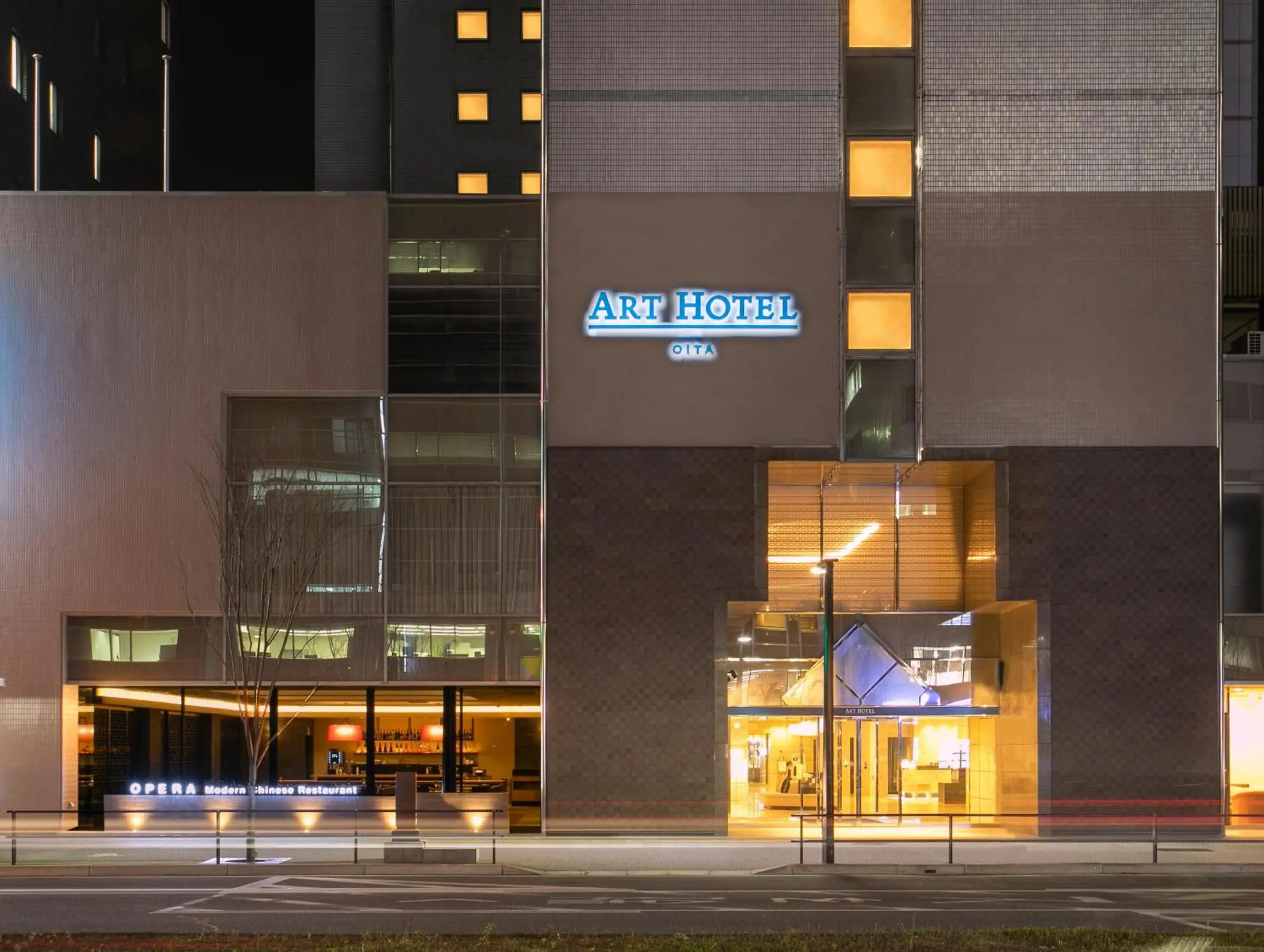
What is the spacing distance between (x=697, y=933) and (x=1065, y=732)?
55.0 feet

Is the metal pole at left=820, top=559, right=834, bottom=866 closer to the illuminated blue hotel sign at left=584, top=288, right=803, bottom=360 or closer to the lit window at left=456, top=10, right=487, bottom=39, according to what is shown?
the illuminated blue hotel sign at left=584, top=288, right=803, bottom=360

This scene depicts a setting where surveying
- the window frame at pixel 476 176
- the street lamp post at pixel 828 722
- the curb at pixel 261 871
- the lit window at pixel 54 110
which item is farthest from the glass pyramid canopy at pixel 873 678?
the lit window at pixel 54 110

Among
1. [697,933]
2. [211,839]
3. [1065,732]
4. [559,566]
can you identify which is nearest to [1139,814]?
[1065,732]

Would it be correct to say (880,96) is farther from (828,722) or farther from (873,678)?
(828,722)

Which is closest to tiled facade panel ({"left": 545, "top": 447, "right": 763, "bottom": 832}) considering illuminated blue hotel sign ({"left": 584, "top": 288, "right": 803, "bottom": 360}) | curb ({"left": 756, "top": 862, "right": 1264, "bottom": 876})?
illuminated blue hotel sign ({"left": 584, "top": 288, "right": 803, "bottom": 360})

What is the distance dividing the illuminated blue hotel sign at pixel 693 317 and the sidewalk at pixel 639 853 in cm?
1054

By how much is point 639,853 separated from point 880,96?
17.1m

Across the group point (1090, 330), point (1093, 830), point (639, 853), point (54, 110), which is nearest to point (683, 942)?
point (639, 853)

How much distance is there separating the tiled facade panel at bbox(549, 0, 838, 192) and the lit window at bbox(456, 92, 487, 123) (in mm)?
19080

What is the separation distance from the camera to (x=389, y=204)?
114ft

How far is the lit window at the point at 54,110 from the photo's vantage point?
5706 cm

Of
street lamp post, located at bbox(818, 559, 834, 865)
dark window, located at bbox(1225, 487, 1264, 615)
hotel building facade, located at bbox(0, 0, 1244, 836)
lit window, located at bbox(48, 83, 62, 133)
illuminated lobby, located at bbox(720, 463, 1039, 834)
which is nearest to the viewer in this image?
street lamp post, located at bbox(818, 559, 834, 865)

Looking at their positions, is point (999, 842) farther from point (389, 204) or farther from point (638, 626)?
point (389, 204)

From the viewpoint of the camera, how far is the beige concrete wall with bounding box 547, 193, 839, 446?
33.4m
